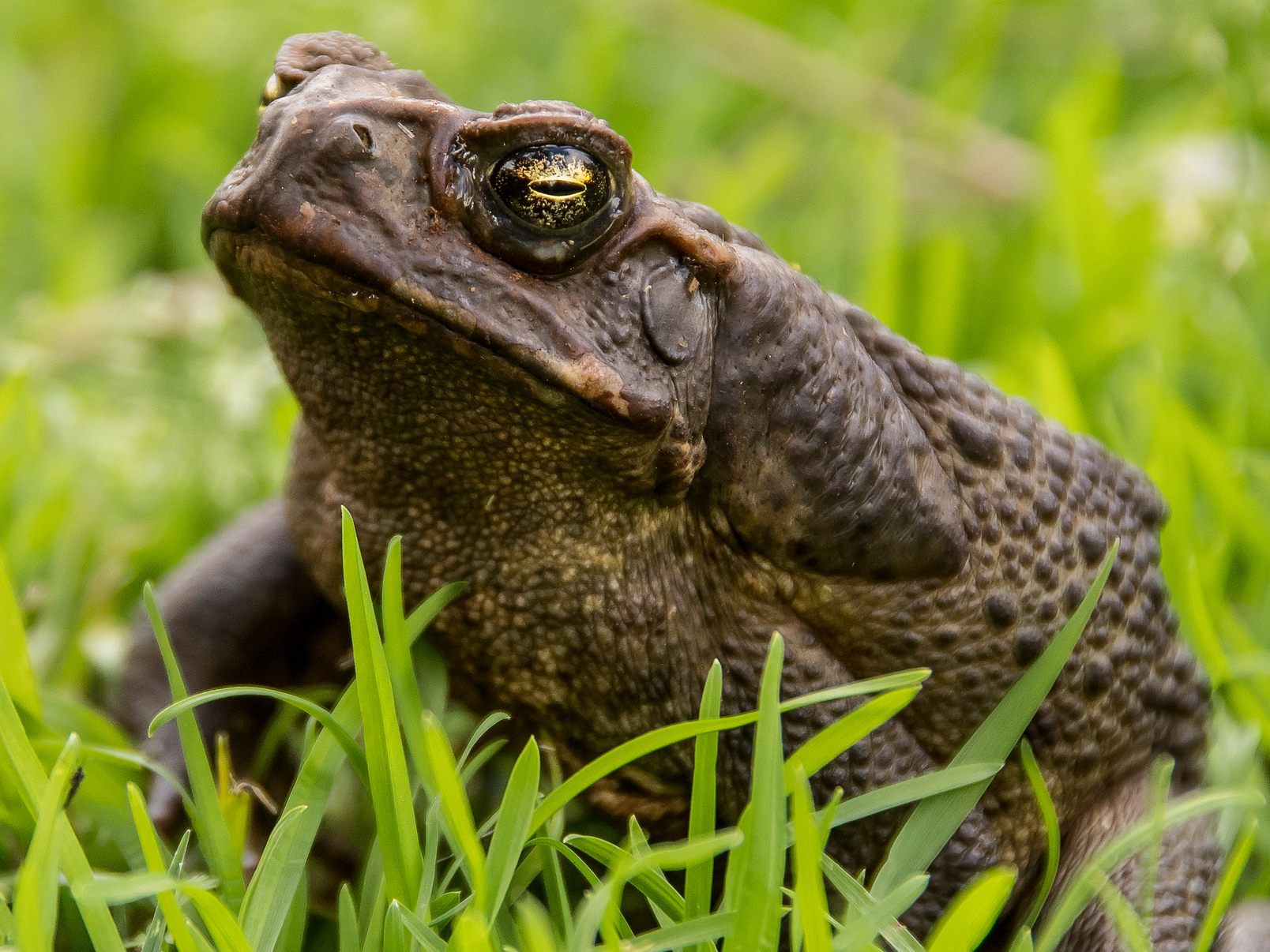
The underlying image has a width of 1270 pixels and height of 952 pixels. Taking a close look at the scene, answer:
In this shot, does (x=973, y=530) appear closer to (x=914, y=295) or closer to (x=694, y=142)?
(x=914, y=295)

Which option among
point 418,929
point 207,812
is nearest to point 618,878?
point 418,929

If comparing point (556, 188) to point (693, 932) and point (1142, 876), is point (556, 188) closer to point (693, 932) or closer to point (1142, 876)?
point (693, 932)

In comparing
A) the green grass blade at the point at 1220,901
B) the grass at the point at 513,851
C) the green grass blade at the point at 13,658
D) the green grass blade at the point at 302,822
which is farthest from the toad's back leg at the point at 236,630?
the green grass blade at the point at 1220,901

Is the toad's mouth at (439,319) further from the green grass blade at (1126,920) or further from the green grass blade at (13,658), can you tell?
the green grass blade at (1126,920)

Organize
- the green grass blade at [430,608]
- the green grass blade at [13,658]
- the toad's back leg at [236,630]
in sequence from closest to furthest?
the green grass blade at [430,608], the green grass blade at [13,658], the toad's back leg at [236,630]

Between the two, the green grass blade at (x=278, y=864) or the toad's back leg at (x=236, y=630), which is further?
the toad's back leg at (x=236, y=630)

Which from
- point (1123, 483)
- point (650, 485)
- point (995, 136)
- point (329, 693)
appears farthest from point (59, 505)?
point (995, 136)
